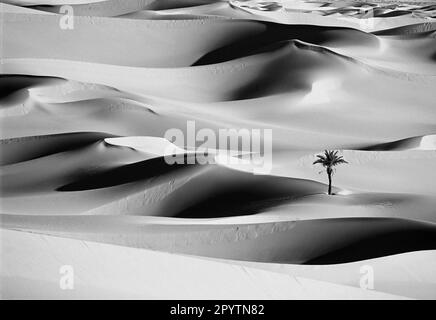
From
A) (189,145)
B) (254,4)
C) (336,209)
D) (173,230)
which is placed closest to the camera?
(173,230)

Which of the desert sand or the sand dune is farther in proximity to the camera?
the desert sand

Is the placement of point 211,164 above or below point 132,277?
above

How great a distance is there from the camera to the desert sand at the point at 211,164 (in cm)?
1050

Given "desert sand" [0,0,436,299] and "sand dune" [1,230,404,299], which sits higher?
"desert sand" [0,0,436,299]

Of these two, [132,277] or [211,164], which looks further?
[211,164]

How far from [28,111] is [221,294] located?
1924cm

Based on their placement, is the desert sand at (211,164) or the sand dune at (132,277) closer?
the sand dune at (132,277)

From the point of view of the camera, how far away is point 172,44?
132ft

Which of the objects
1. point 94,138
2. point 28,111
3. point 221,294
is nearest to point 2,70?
point 28,111

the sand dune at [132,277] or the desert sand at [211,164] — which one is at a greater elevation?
the desert sand at [211,164]

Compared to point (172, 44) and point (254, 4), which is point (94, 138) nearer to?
point (172, 44)

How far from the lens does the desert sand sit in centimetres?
1050

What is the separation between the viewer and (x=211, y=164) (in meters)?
21.1
